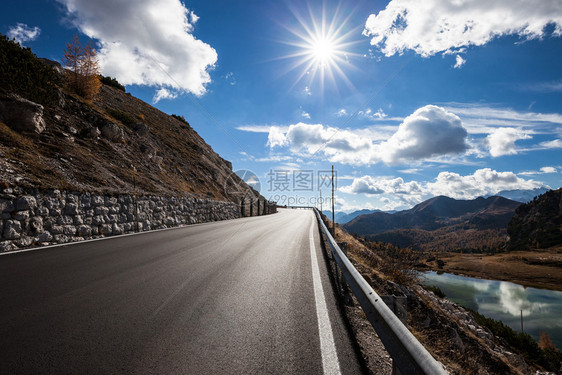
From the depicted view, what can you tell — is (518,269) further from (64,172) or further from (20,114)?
(20,114)

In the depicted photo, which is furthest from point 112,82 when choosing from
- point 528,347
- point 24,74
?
point 528,347

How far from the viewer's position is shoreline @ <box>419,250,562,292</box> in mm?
48578

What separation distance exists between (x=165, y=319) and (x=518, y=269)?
74.0 metres

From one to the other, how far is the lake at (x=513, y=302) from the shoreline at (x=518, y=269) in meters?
2.37

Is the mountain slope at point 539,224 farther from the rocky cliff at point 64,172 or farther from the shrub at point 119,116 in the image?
the shrub at point 119,116

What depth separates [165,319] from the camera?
321 centimetres

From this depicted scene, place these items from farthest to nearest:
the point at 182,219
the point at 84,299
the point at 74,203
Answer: the point at 182,219, the point at 74,203, the point at 84,299

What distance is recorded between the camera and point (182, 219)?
16281mm

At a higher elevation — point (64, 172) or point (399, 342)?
point (64, 172)

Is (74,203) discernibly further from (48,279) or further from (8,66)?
(8,66)

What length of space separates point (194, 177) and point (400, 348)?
27855 mm

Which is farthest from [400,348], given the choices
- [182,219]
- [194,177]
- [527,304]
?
[527,304]

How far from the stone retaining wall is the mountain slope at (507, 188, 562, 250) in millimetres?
106440

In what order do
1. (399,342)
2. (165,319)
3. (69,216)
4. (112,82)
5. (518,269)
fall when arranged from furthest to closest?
(518,269)
(112,82)
(69,216)
(165,319)
(399,342)
